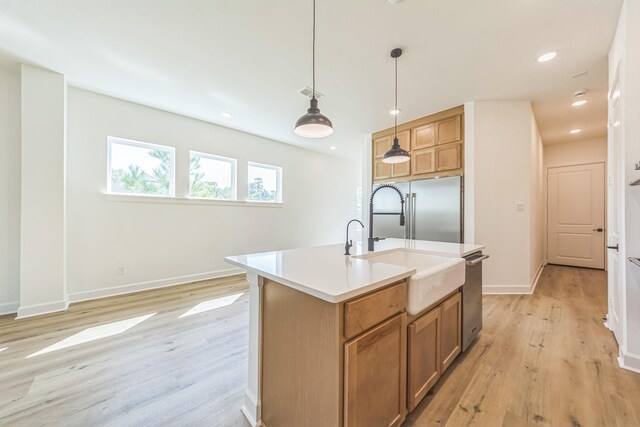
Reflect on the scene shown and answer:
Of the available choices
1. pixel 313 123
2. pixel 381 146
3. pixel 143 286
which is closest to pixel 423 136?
pixel 381 146

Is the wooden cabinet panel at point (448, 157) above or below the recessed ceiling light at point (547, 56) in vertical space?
below

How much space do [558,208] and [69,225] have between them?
893cm

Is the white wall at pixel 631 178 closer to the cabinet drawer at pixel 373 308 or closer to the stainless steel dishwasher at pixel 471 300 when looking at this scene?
the stainless steel dishwasher at pixel 471 300

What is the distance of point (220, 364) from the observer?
6.58 ft

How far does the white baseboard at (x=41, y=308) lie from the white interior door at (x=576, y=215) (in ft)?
28.8

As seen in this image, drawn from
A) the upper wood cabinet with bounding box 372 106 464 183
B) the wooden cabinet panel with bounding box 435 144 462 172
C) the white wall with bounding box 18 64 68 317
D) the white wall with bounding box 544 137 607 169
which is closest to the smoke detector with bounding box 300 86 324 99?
the upper wood cabinet with bounding box 372 106 464 183

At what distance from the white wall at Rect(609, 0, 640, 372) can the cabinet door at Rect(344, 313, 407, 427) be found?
1970 mm

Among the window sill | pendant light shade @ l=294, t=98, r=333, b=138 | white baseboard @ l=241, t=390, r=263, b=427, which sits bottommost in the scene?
white baseboard @ l=241, t=390, r=263, b=427

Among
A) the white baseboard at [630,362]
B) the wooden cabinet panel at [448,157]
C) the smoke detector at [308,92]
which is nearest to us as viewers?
the white baseboard at [630,362]

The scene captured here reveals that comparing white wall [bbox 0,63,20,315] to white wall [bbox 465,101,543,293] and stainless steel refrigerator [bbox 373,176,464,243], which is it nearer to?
stainless steel refrigerator [bbox 373,176,464,243]

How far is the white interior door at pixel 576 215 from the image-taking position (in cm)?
516

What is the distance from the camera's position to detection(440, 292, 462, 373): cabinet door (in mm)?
1737

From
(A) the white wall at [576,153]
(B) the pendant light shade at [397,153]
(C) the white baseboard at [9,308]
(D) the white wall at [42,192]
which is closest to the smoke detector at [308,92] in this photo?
(B) the pendant light shade at [397,153]

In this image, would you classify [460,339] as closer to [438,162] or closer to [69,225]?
[438,162]
